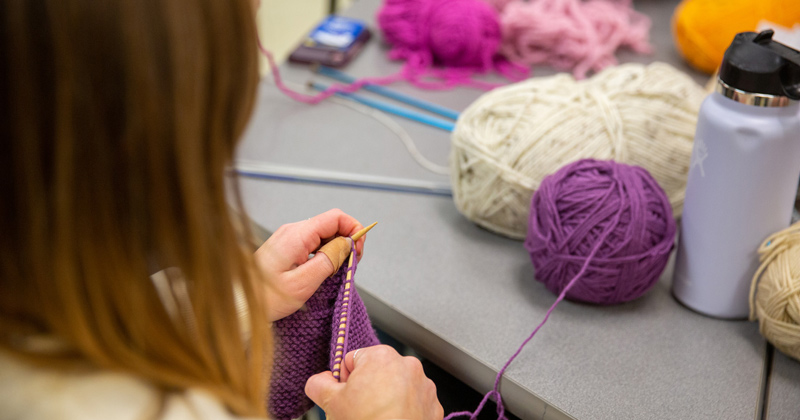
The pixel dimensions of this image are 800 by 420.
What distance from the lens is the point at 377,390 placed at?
534 mm

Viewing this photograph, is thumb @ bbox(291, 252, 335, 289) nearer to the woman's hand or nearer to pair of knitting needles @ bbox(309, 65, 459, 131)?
the woman's hand

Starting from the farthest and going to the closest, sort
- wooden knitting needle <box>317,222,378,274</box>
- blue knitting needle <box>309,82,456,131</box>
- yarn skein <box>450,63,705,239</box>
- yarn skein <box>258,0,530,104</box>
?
yarn skein <box>258,0,530,104</box>, blue knitting needle <box>309,82,456,131</box>, yarn skein <box>450,63,705,239</box>, wooden knitting needle <box>317,222,378,274</box>

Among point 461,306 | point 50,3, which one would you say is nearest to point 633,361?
point 461,306

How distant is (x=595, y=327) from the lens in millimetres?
697

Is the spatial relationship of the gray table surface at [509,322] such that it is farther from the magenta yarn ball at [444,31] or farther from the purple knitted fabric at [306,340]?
the magenta yarn ball at [444,31]

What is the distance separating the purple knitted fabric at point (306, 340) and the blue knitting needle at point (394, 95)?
488mm

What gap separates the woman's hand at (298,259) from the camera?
2.02ft

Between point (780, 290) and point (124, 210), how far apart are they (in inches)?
22.4

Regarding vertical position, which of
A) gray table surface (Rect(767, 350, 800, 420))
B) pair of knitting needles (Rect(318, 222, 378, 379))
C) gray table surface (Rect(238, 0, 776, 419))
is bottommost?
gray table surface (Rect(238, 0, 776, 419))

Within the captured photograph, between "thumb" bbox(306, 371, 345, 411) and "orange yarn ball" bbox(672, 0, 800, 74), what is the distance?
2.82ft

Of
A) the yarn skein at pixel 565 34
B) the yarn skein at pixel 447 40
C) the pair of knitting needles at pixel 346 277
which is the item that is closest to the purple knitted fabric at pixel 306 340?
the pair of knitting needles at pixel 346 277

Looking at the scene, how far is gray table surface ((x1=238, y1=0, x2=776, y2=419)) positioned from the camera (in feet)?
2.02

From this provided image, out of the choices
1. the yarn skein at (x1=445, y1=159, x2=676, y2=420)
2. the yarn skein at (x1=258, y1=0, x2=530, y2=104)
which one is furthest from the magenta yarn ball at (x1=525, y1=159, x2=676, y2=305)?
the yarn skein at (x1=258, y1=0, x2=530, y2=104)

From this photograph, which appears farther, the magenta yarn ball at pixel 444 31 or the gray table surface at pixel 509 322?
the magenta yarn ball at pixel 444 31
